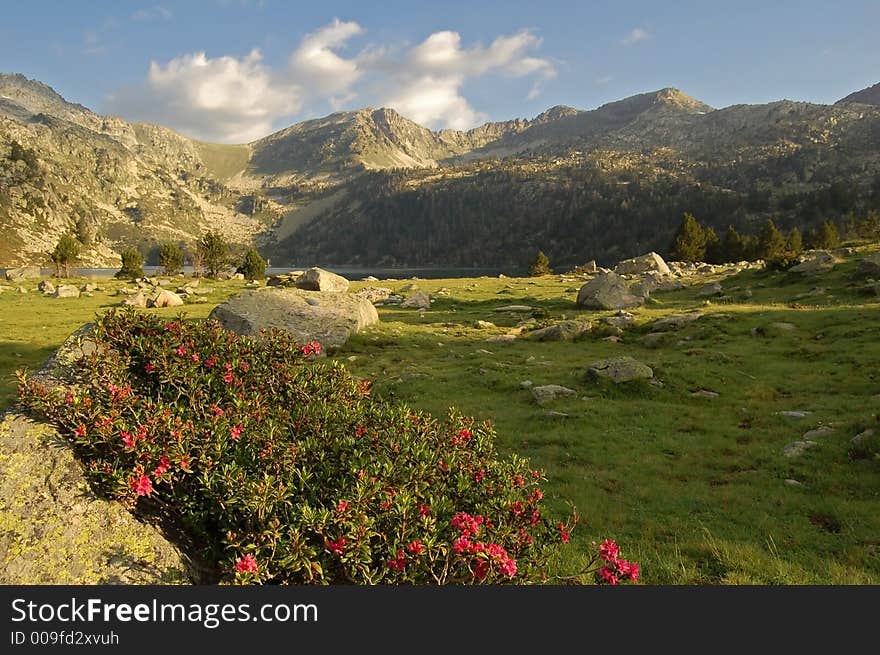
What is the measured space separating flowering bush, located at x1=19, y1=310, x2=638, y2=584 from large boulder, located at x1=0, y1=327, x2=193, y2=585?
0.67ft

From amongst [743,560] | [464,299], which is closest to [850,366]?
[743,560]

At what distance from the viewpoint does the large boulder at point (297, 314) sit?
24391 mm

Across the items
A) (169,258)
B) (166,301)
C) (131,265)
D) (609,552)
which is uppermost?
(169,258)

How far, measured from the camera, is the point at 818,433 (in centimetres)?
1324

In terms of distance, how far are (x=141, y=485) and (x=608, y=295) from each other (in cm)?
3822

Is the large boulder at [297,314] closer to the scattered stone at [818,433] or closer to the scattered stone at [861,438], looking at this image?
the scattered stone at [818,433]

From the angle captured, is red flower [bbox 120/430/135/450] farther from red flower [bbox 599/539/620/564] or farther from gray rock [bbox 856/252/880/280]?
gray rock [bbox 856/252/880/280]

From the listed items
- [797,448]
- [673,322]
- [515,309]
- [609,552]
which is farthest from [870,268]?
[609,552]

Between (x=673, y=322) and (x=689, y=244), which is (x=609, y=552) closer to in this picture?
(x=673, y=322)

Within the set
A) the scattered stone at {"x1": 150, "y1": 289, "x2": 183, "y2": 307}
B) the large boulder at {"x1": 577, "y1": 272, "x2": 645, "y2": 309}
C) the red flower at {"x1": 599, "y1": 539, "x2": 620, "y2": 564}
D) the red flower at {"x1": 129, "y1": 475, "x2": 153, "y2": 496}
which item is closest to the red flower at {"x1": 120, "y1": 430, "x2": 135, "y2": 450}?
the red flower at {"x1": 129, "y1": 475, "x2": 153, "y2": 496}

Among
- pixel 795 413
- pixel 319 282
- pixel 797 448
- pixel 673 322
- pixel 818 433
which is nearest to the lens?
pixel 797 448

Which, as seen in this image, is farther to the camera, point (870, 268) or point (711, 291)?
point (711, 291)

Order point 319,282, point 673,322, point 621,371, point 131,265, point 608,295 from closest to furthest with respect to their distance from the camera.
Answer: point 621,371
point 673,322
point 608,295
point 319,282
point 131,265

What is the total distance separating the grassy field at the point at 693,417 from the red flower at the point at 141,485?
562 centimetres
